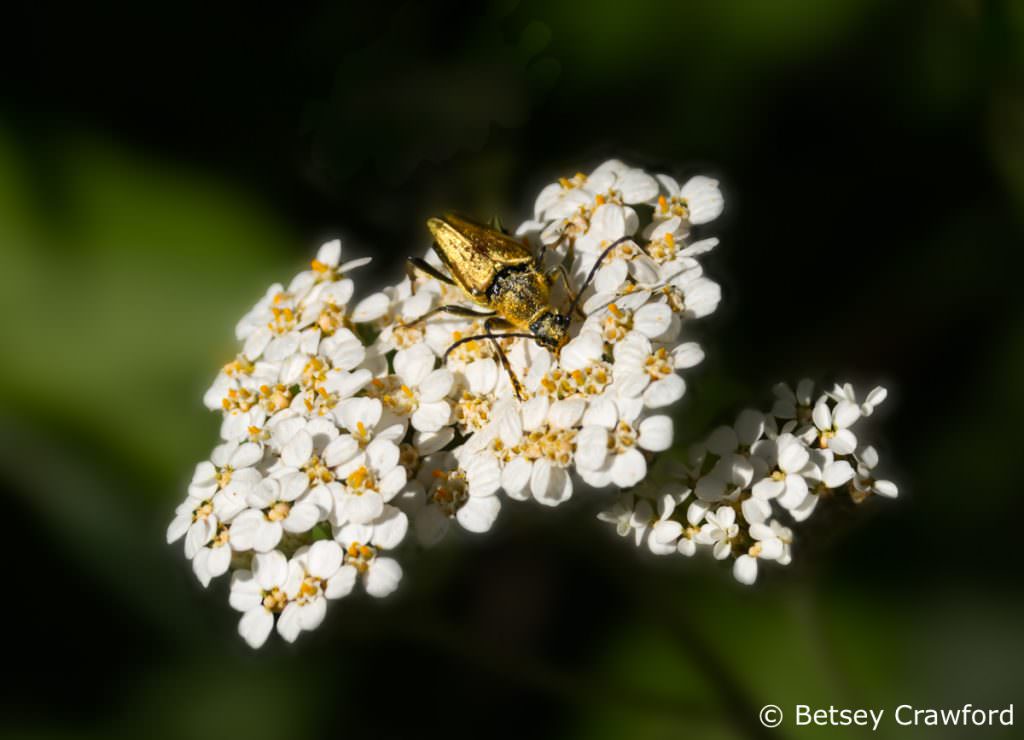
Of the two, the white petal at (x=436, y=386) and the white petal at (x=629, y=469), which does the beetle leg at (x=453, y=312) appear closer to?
the white petal at (x=436, y=386)

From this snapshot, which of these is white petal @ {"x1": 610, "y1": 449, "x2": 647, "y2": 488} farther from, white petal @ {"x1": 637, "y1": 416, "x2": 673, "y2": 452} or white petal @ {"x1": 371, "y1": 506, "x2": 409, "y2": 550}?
white petal @ {"x1": 371, "y1": 506, "x2": 409, "y2": 550}

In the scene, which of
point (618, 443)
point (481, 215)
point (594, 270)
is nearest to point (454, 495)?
point (618, 443)

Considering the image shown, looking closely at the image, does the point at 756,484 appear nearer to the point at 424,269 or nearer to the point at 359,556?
the point at 359,556

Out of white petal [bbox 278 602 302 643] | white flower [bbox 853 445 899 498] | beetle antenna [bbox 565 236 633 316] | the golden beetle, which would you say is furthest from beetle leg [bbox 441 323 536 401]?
white flower [bbox 853 445 899 498]

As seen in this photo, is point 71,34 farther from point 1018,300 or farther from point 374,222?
point 1018,300

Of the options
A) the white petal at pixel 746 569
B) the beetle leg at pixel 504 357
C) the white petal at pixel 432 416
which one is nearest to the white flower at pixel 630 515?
the white petal at pixel 746 569

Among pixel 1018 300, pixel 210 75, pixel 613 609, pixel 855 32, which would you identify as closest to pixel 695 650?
pixel 613 609

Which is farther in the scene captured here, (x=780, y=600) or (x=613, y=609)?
(x=613, y=609)
